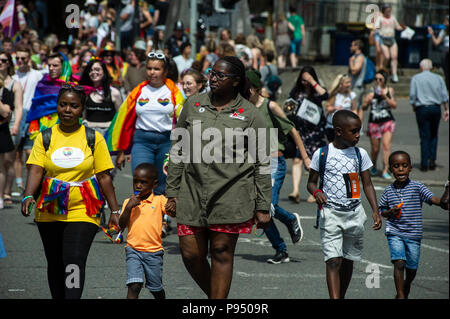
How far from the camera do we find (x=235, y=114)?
6.08 m

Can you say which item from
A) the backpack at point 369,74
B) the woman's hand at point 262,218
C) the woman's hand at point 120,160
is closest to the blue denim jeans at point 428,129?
the backpack at point 369,74

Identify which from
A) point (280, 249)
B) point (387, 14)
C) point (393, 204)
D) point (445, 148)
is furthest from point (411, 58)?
point (393, 204)

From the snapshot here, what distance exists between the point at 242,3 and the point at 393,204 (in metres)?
21.5

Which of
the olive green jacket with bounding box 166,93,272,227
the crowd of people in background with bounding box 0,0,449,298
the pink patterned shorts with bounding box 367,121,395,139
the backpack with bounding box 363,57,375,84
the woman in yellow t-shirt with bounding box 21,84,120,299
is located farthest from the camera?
the backpack with bounding box 363,57,375,84

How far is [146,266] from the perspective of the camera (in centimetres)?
666

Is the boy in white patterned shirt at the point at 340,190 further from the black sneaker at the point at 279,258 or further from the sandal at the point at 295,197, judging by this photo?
the sandal at the point at 295,197

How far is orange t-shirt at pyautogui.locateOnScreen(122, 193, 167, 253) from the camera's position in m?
6.65

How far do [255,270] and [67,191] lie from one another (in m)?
3.30

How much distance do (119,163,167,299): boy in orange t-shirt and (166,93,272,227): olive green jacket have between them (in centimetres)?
54

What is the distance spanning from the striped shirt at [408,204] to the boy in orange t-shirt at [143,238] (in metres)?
1.79

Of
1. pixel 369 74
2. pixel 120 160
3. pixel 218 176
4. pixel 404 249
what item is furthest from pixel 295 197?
pixel 369 74

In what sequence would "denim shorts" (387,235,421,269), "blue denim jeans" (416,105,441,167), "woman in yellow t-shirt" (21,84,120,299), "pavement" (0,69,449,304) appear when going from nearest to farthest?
"woman in yellow t-shirt" (21,84,120,299) < "denim shorts" (387,235,421,269) < "pavement" (0,69,449,304) < "blue denim jeans" (416,105,441,167)

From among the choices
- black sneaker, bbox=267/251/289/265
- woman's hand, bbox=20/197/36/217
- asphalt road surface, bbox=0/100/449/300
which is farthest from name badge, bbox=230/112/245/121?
black sneaker, bbox=267/251/289/265

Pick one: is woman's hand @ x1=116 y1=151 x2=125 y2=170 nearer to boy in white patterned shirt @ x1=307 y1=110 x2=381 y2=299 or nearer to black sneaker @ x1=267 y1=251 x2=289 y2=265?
black sneaker @ x1=267 y1=251 x2=289 y2=265
